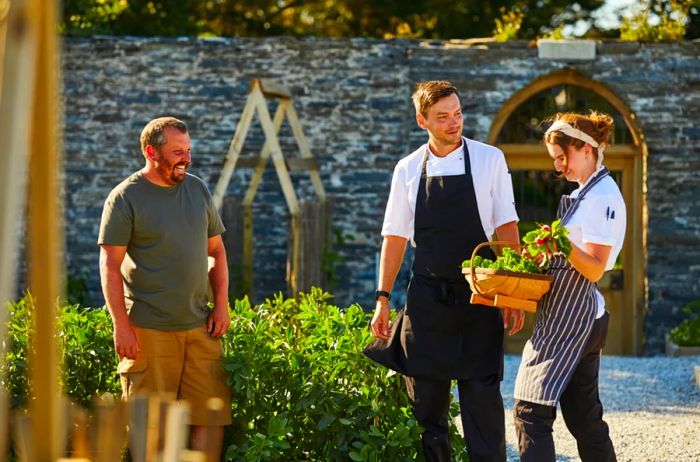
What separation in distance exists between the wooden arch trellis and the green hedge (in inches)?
191

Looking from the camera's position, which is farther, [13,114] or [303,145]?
[303,145]

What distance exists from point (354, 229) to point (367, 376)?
6.59 meters

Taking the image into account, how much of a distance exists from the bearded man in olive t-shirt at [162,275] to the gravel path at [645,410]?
2.26 m

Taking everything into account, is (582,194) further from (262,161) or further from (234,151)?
(262,161)

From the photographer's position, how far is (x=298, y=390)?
15.4 feet

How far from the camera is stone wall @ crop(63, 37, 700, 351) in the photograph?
11.4 m

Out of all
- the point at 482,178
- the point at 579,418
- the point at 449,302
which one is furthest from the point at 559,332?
the point at 482,178

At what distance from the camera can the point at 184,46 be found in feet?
37.7

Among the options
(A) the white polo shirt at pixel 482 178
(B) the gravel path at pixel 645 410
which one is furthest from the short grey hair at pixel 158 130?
(B) the gravel path at pixel 645 410

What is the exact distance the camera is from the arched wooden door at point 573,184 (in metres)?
11.4

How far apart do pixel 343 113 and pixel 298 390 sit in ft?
22.9

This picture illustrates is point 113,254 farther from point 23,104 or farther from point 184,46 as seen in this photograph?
point 184,46

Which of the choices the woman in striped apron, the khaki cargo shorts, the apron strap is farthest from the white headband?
the khaki cargo shorts

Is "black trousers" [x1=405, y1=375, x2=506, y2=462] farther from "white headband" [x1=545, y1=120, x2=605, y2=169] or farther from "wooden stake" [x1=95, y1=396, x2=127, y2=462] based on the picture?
"wooden stake" [x1=95, y1=396, x2=127, y2=462]
